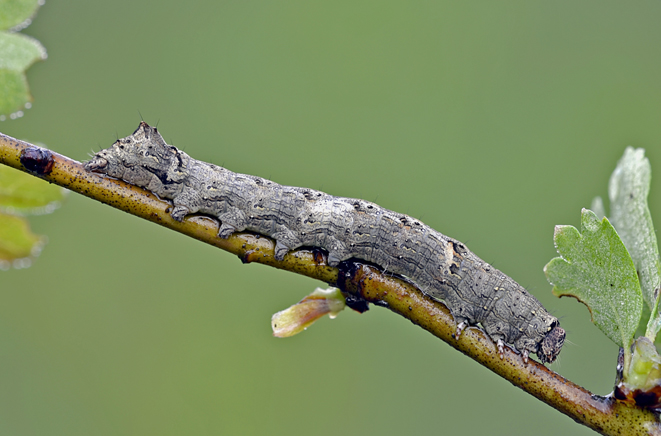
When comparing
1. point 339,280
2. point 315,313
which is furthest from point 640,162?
point 315,313

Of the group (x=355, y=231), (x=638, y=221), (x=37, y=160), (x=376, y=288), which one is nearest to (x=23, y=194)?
(x=37, y=160)

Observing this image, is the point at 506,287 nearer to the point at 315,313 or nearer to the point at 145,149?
the point at 315,313

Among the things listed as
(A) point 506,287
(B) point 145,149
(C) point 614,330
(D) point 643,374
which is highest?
(B) point 145,149

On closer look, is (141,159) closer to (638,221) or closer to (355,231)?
(355,231)

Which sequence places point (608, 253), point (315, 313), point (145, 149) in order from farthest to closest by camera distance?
point (145, 149)
point (315, 313)
point (608, 253)

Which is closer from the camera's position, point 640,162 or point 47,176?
→ point 47,176

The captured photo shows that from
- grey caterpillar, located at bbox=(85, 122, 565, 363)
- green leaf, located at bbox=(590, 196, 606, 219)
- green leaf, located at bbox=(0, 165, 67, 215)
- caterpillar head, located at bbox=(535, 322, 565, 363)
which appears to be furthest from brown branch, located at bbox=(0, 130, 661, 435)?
caterpillar head, located at bbox=(535, 322, 565, 363)

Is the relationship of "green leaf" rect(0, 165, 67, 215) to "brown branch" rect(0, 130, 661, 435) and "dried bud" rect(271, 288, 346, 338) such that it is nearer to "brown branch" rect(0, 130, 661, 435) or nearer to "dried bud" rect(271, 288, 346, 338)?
"brown branch" rect(0, 130, 661, 435)
